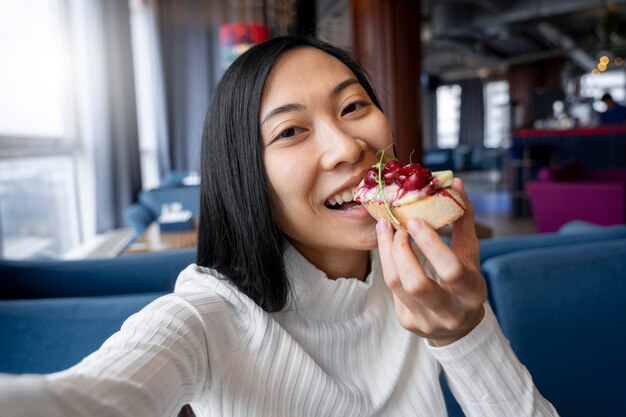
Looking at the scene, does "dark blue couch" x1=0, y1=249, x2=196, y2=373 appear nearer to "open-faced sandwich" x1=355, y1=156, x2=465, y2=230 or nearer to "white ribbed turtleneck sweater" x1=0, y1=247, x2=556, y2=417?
"white ribbed turtleneck sweater" x1=0, y1=247, x2=556, y2=417

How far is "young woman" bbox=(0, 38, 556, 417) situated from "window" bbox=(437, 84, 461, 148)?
21597mm

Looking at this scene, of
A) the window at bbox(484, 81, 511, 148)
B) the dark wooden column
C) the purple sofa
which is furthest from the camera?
the window at bbox(484, 81, 511, 148)

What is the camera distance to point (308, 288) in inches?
40.7

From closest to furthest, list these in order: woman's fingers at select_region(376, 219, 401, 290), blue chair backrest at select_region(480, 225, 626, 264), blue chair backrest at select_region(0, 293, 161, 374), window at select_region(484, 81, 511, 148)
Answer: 1. woman's fingers at select_region(376, 219, 401, 290)
2. blue chair backrest at select_region(0, 293, 161, 374)
3. blue chair backrest at select_region(480, 225, 626, 264)
4. window at select_region(484, 81, 511, 148)

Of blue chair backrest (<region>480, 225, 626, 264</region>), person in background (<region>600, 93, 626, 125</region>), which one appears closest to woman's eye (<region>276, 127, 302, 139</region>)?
blue chair backrest (<region>480, 225, 626, 264</region>)

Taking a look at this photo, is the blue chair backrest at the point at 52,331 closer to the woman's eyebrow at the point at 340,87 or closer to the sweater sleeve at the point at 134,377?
the sweater sleeve at the point at 134,377

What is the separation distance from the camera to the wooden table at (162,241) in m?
2.84

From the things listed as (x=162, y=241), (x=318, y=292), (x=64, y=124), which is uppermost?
(x=64, y=124)

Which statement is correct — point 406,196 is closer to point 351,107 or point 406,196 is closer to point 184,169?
point 351,107

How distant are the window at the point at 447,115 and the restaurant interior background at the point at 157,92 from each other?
835 centimetres

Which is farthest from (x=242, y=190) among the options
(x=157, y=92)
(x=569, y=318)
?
(x=157, y=92)

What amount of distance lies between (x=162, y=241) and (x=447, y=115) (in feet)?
67.2

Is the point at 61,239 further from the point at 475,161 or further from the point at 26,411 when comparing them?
the point at 475,161

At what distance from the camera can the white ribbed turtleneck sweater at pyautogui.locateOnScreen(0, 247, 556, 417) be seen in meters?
0.67
